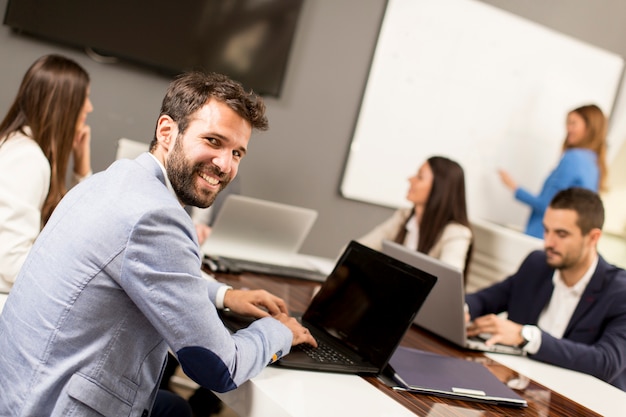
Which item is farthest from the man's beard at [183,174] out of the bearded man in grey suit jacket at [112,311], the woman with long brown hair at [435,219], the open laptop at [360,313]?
the woman with long brown hair at [435,219]

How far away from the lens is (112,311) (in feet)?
4.10

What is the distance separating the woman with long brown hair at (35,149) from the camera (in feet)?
6.16

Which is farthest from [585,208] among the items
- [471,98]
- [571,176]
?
[471,98]

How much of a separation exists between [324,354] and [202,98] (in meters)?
0.65

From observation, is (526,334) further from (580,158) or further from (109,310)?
(580,158)

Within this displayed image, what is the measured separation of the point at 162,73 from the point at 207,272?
1.78 m

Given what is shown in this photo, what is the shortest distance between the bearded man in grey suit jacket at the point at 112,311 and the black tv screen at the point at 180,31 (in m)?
2.21

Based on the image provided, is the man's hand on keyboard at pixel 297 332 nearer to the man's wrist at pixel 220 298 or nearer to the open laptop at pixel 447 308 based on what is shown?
the man's wrist at pixel 220 298

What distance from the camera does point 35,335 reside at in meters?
1.25

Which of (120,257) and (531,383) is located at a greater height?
(120,257)

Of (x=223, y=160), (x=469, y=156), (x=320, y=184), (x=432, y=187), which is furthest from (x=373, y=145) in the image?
(x=223, y=160)

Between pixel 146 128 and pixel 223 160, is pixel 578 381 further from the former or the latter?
pixel 146 128

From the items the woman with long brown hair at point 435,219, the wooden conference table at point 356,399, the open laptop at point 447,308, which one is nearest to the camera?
the wooden conference table at point 356,399

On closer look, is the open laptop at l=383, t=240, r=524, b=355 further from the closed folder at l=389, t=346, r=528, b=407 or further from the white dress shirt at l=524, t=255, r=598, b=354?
the white dress shirt at l=524, t=255, r=598, b=354
